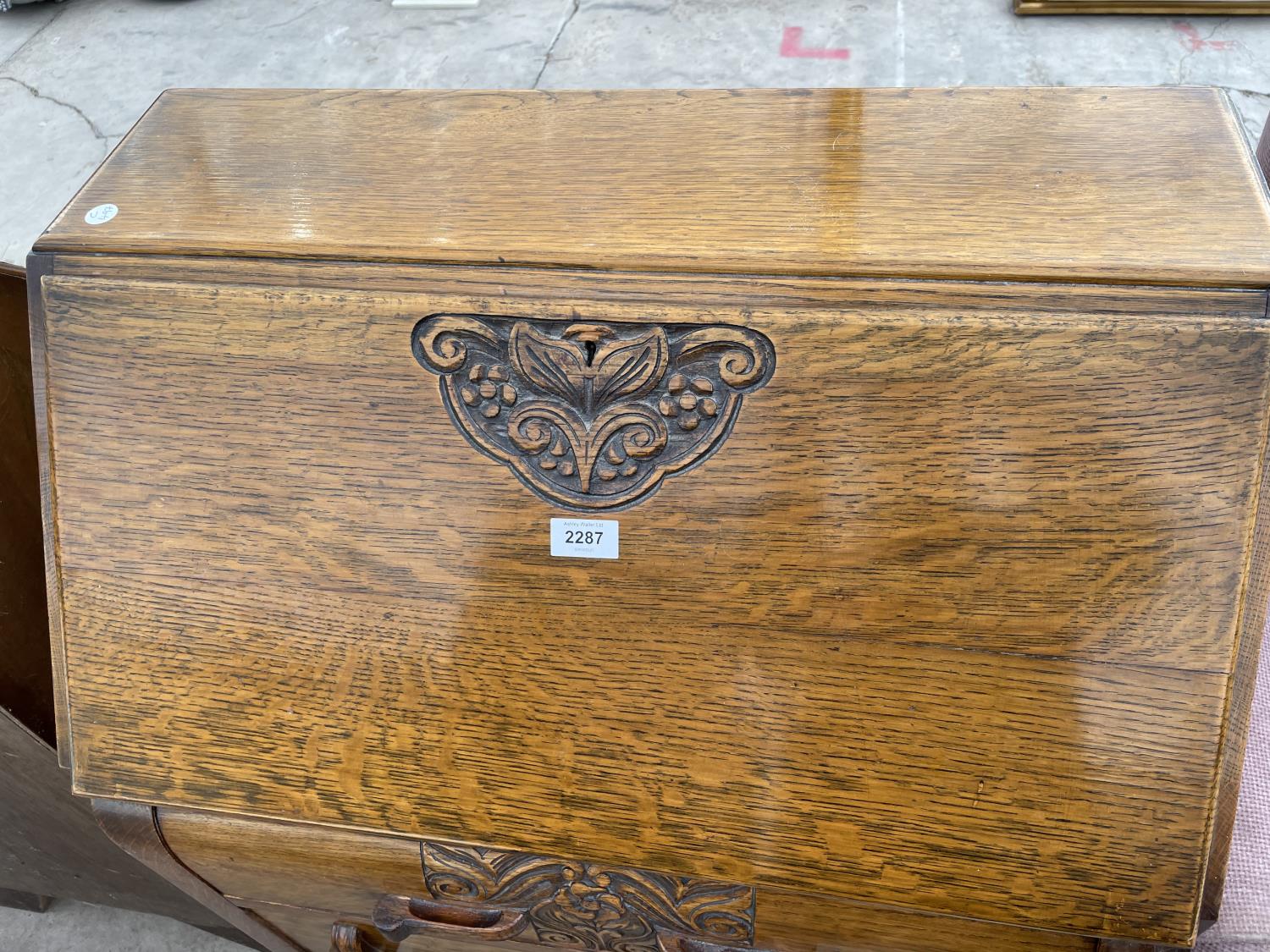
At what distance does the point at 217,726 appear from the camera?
0.96m

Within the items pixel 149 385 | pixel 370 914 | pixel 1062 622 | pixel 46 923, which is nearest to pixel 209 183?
pixel 149 385

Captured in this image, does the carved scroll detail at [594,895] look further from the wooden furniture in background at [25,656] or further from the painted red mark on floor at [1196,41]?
the painted red mark on floor at [1196,41]

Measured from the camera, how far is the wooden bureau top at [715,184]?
2.79ft

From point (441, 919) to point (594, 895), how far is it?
0.52ft

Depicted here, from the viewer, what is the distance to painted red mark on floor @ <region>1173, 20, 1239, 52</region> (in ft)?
9.54

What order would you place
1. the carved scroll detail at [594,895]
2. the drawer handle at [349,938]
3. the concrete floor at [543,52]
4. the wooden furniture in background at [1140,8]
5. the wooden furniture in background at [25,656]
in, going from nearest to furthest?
the carved scroll detail at [594,895], the drawer handle at [349,938], the wooden furniture in background at [25,656], the concrete floor at [543,52], the wooden furniture in background at [1140,8]

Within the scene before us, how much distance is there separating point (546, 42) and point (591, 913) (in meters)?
2.81

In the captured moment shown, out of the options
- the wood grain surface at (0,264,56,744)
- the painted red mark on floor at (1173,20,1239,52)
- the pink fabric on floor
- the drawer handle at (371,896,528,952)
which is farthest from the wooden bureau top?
the painted red mark on floor at (1173,20,1239,52)

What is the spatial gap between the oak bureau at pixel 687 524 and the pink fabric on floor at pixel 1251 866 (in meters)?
0.09

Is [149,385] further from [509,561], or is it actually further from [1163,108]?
[1163,108]

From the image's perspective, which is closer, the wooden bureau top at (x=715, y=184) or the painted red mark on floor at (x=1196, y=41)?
the wooden bureau top at (x=715, y=184)

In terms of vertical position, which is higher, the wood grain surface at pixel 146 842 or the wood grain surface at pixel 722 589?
the wood grain surface at pixel 722 589

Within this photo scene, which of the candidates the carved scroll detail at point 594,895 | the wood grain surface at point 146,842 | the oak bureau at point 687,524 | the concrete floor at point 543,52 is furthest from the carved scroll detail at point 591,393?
the concrete floor at point 543,52

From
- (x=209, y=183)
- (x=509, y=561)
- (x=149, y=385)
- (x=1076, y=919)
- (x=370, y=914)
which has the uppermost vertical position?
(x=209, y=183)
